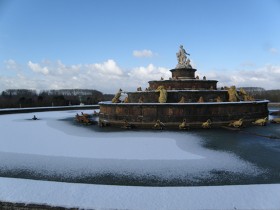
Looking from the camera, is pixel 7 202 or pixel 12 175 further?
pixel 12 175

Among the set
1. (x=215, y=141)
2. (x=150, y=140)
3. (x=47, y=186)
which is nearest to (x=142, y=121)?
(x=150, y=140)

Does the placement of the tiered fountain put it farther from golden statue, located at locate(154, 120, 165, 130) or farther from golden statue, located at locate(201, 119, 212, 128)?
golden statue, located at locate(201, 119, 212, 128)

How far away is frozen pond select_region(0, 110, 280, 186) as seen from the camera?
650 cm

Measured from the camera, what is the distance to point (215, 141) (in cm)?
1098

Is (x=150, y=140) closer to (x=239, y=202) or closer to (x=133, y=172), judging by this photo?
(x=133, y=172)

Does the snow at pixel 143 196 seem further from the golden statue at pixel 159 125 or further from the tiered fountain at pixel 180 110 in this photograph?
the golden statue at pixel 159 125

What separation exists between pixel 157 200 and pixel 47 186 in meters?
2.28

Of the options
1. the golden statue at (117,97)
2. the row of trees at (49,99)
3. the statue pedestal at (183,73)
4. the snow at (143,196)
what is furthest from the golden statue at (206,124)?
the row of trees at (49,99)

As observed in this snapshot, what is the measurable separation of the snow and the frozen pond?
37.2 inches

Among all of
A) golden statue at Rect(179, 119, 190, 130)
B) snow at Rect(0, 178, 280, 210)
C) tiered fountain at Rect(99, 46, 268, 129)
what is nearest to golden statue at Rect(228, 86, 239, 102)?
tiered fountain at Rect(99, 46, 268, 129)

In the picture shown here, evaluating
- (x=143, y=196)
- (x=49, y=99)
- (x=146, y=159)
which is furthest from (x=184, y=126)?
(x=49, y=99)

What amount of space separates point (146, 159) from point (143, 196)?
3.32 metres

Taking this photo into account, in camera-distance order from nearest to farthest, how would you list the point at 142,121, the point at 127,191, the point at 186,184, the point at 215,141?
the point at 127,191 < the point at 186,184 < the point at 215,141 < the point at 142,121

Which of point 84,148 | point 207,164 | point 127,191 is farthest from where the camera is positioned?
point 84,148
